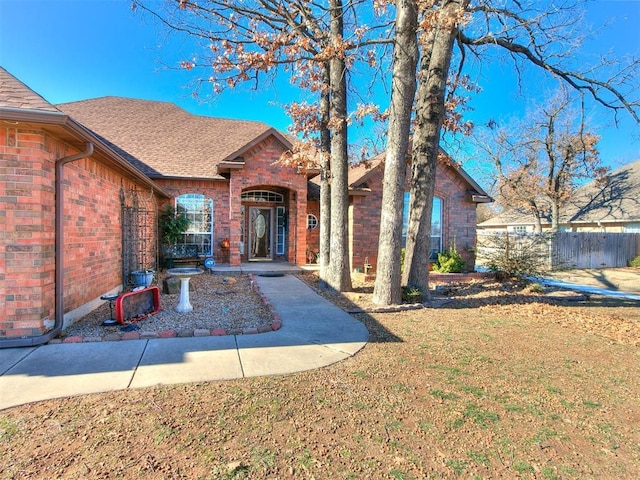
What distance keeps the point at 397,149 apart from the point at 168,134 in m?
11.9

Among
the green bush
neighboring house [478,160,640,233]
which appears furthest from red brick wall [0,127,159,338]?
neighboring house [478,160,640,233]

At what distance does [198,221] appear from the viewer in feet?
43.1

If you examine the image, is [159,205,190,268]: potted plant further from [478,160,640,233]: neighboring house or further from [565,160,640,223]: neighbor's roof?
[565,160,640,223]: neighbor's roof

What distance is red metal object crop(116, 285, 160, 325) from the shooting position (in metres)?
5.43

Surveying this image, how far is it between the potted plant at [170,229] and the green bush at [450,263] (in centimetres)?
932

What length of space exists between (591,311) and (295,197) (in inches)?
388

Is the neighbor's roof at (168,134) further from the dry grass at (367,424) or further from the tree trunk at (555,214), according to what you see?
the tree trunk at (555,214)

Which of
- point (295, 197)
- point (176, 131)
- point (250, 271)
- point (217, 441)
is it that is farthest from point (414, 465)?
point (176, 131)

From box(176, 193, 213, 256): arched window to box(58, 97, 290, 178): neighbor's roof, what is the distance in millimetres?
951

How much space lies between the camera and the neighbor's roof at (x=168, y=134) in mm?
12977

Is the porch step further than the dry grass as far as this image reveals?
Yes

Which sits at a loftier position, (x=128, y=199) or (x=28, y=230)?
(x=128, y=199)

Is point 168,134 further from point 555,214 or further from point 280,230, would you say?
point 555,214

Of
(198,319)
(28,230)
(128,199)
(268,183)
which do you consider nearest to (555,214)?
(268,183)
